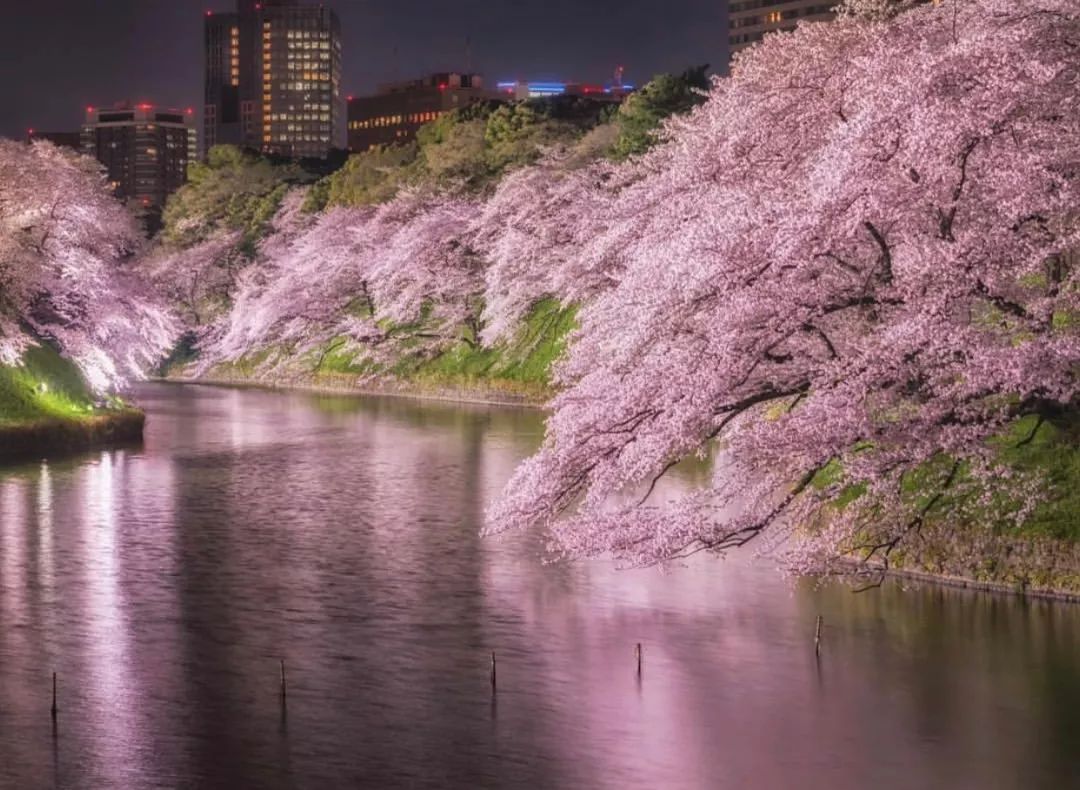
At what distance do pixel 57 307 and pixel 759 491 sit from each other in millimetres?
38557

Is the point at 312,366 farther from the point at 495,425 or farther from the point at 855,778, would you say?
the point at 855,778

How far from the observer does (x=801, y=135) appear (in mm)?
27734

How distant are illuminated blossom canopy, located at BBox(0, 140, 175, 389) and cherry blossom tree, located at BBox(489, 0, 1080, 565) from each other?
3136cm

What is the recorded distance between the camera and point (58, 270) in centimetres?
5591

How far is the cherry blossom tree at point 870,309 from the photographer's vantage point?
75.4 ft

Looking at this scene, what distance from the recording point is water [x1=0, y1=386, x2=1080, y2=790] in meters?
18.3

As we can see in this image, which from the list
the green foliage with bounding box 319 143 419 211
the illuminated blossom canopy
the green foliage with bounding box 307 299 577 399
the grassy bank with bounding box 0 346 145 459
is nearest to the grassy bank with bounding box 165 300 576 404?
the green foliage with bounding box 307 299 577 399

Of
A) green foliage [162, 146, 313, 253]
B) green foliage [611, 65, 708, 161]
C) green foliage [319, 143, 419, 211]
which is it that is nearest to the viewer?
green foliage [611, 65, 708, 161]

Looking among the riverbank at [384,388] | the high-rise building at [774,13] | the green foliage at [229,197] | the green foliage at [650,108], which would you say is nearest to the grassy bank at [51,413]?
the riverbank at [384,388]

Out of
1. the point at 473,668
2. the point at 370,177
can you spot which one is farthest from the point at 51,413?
the point at 370,177

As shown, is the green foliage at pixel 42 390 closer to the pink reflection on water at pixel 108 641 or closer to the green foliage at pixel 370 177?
the pink reflection on water at pixel 108 641

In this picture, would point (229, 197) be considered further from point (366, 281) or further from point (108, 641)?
point (108, 641)

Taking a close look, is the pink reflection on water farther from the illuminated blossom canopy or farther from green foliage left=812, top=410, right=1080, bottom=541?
the illuminated blossom canopy

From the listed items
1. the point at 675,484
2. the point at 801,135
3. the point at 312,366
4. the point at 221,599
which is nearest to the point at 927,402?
the point at 801,135
